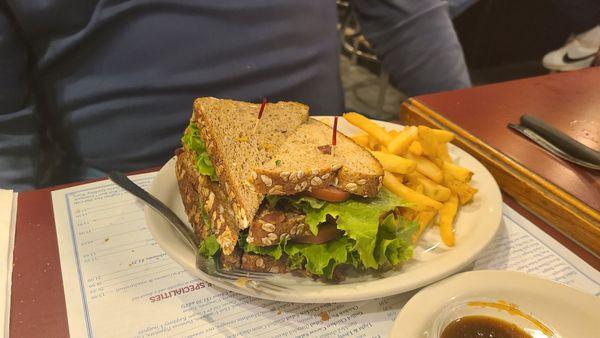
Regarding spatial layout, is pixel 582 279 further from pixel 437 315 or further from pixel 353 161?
pixel 353 161

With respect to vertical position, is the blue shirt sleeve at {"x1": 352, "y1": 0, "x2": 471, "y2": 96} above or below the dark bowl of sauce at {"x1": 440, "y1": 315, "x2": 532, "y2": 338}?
above

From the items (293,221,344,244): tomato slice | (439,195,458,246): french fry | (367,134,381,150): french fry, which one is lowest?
(439,195,458,246): french fry

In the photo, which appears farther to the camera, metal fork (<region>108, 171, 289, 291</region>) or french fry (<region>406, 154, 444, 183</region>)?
french fry (<region>406, 154, 444, 183</region>)

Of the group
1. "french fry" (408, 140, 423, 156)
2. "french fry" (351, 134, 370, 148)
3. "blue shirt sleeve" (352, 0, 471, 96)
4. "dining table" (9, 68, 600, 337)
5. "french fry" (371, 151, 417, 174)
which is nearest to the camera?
"dining table" (9, 68, 600, 337)

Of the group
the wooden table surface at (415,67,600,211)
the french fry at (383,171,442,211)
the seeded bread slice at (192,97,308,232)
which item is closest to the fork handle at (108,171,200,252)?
the seeded bread slice at (192,97,308,232)

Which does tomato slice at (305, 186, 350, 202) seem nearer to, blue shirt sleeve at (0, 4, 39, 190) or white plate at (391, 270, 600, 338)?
white plate at (391, 270, 600, 338)

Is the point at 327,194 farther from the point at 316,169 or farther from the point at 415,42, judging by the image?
the point at 415,42

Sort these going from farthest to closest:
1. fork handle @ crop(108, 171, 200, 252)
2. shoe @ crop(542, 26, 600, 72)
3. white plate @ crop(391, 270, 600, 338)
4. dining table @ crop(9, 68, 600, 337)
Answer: shoe @ crop(542, 26, 600, 72)
fork handle @ crop(108, 171, 200, 252)
dining table @ crop(9, 68, 600, 337)
white plate @ crop(391, 270, 600, 338)
